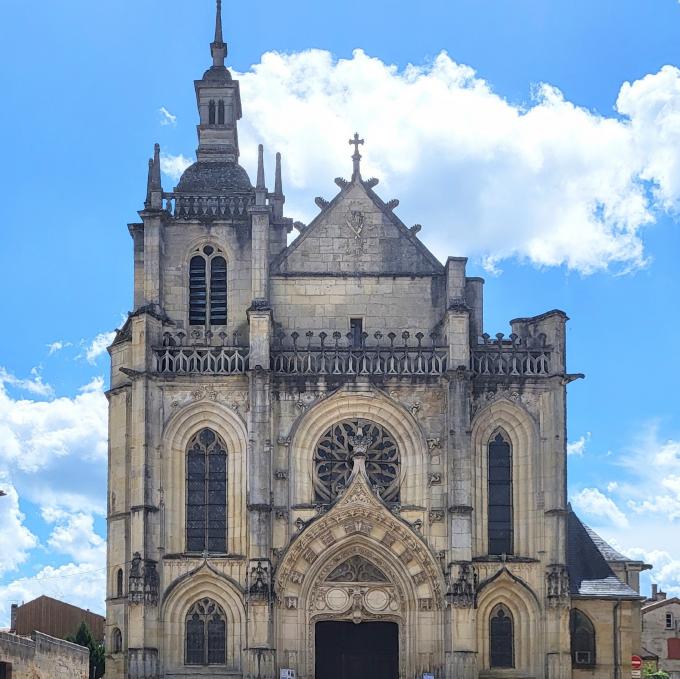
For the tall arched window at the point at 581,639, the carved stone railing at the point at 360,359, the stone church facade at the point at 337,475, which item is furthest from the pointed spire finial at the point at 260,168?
the tall arched window at the point at 581,639

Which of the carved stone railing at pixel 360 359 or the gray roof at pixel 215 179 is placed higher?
the gray roof at pixel 215 179

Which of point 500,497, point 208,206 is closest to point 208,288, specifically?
point 208,206

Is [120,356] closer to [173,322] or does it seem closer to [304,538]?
[173,322]

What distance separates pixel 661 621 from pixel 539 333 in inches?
1629

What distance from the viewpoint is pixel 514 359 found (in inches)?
1706

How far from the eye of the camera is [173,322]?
146ft

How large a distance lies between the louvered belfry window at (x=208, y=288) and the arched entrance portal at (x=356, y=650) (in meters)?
9.89

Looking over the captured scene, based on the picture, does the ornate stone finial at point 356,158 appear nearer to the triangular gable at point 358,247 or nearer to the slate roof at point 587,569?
the triangular gable at point 358,247

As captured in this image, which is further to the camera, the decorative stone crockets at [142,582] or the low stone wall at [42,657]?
the decorative stone crockets at [142,582]

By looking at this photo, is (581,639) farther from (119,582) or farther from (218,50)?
(218,50)

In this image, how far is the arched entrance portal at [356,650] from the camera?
42.6 meters

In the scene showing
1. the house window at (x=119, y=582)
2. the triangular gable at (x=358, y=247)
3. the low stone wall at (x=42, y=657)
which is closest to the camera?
the low stone wall at (x=42, y=657)

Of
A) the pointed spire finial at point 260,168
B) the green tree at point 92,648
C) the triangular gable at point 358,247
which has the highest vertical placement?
the pointed spire finial at point 260,168

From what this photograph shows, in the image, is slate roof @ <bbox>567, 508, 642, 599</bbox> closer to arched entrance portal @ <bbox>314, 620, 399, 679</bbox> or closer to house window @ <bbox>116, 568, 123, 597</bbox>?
arched entrance portal @ <bbox>314, 620, 399, 679</bbox>
